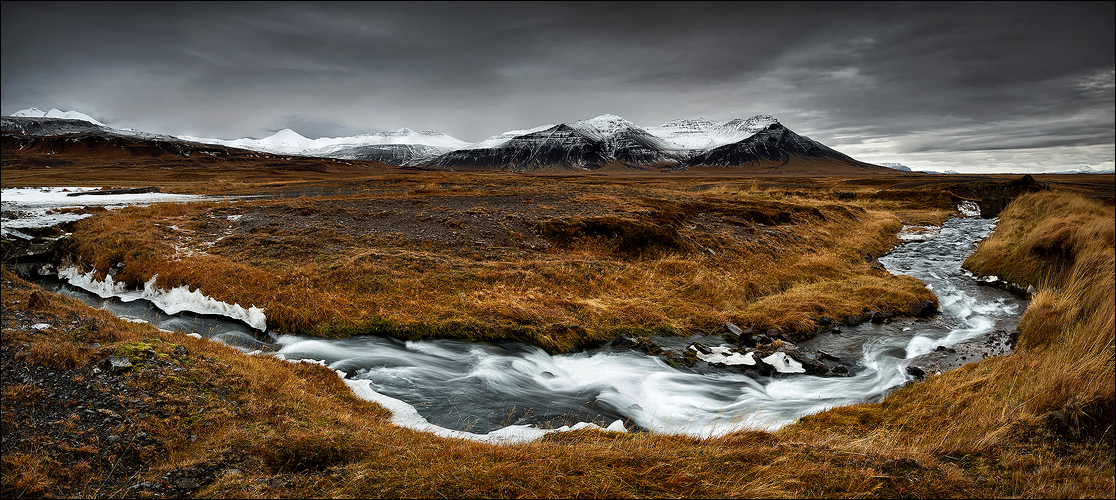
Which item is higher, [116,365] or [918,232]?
[918,232]

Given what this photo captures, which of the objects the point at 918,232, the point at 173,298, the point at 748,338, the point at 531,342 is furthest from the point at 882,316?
the point at 918,232

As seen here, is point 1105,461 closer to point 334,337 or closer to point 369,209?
point 334,337

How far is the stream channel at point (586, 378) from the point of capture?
8867 mm

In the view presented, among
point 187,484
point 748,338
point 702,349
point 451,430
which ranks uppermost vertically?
point 187,484

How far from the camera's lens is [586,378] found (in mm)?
10742

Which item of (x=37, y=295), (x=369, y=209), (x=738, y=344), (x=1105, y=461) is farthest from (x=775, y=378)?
(x=369, y=209)

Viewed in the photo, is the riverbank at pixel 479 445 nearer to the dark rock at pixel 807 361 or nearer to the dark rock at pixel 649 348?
the dark rock at pixel 807 361

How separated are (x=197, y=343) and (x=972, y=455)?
41.9 feet

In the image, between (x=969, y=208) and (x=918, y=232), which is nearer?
(x=918, y=232)

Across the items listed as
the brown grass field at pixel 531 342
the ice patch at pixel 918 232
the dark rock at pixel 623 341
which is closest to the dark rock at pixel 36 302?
the brown grass field at pixel 531 342

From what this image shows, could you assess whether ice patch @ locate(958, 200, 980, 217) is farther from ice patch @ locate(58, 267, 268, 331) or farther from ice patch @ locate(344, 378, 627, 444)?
ice patch @ locate(58, 267, 268, 331)

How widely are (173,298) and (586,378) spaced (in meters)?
12.9

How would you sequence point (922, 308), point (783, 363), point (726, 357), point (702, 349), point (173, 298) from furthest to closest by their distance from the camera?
1. point (922, 308)
2. point (173, 298)
3. point (702, 349)
4. point (726, 357)
5. point (783, 363)

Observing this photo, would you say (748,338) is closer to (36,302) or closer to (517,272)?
(517,272)
